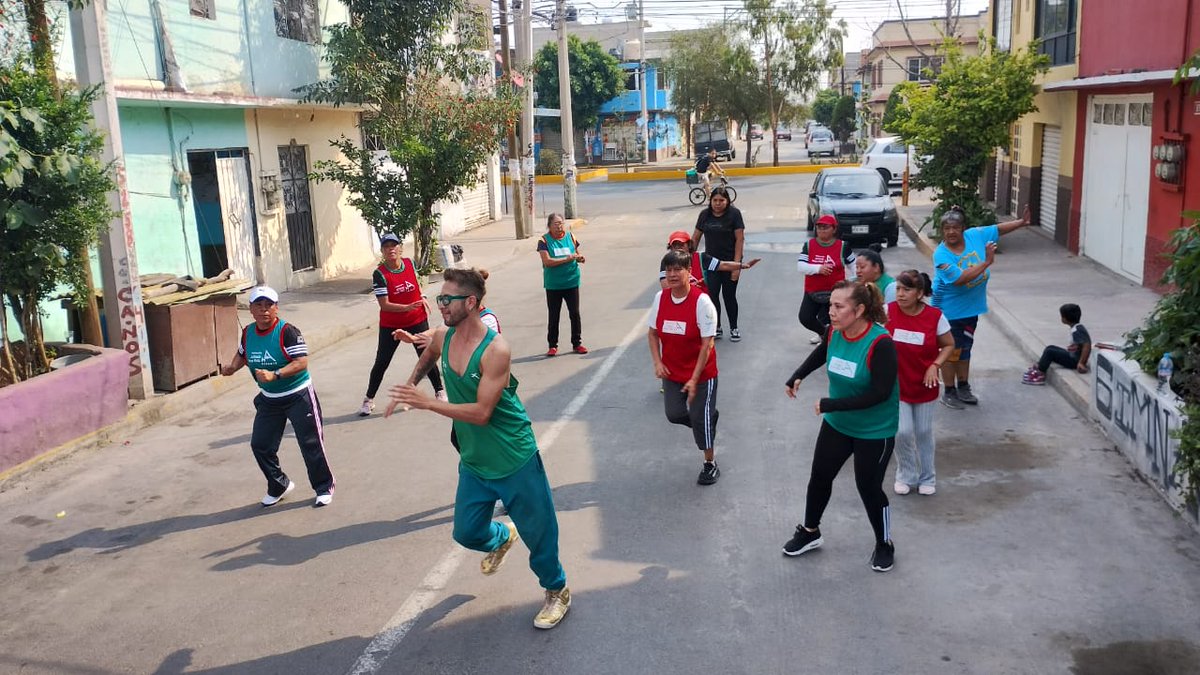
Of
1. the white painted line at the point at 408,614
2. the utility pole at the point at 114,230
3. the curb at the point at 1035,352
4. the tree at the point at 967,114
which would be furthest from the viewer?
the tree at the point at 967,114

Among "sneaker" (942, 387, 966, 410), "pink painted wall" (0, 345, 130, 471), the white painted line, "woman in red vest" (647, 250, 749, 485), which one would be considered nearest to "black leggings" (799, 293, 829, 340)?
"sneaker" (942, 387, 966, 410)

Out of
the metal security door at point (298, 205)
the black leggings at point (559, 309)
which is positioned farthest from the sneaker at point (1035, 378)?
the metal security door at point (298, 205)

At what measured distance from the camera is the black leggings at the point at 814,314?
9977 millimetres

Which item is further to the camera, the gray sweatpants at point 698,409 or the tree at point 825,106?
the tree at point 825,106

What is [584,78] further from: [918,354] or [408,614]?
[408,614]

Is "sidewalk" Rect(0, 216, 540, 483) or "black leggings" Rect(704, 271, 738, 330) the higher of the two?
"black leggings" Rect(704, 271, 738, 330)

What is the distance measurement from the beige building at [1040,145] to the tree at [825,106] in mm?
56247

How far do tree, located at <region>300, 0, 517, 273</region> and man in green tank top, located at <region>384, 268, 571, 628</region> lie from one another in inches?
493

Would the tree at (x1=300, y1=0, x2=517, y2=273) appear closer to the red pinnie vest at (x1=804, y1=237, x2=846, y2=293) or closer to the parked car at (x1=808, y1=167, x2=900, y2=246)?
the parked car at (x1=808, y1=167, x2=900, y2=246)

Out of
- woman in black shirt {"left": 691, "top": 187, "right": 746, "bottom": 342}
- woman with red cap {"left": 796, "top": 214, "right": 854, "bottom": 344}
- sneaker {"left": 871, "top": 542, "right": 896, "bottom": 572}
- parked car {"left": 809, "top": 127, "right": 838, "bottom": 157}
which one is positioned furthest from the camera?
parked car {"left": 809, "top": 127, "right": 838, "bottom": 157}

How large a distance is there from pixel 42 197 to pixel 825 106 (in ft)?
264

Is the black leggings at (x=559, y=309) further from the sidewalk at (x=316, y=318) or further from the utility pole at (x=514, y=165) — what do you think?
the utility pole at (x=514, y=165)

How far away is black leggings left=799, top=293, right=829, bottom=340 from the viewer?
9.98 metres

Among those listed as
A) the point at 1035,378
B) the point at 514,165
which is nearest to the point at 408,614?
the point at 1035,378
